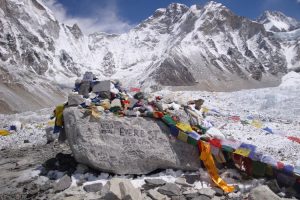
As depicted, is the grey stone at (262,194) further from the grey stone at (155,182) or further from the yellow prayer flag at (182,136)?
the yellow prayer flag at (182,136)

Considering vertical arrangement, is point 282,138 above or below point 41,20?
below

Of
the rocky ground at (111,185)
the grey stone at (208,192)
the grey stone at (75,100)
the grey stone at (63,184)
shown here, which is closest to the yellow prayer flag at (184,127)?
the rocky ground at (111,185)

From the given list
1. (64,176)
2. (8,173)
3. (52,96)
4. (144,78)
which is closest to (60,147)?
(8,173)

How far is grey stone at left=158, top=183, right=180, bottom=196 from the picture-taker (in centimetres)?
1002

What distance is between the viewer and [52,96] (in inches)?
4299

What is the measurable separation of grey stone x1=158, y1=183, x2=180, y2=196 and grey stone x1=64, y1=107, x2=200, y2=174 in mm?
1018

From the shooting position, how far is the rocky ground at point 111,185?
31.4 feet

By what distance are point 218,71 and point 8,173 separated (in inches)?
6380

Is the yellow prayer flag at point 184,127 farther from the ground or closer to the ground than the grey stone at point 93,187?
farther from the ground

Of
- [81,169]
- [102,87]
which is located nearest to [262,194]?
[81,169]

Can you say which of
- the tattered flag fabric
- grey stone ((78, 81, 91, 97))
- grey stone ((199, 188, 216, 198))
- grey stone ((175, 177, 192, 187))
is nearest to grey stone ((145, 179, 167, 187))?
grey stone ((175, 177, 192, 187))

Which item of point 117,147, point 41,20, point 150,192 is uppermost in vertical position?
point 41,20

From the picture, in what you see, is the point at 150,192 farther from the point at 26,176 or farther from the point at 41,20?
the point at 41,20

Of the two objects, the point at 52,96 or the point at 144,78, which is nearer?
the point at 52,96
